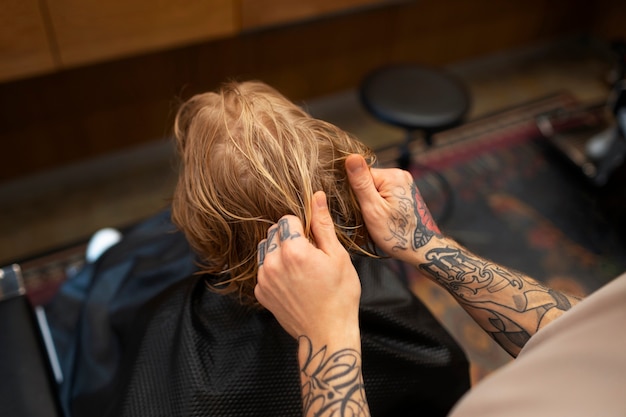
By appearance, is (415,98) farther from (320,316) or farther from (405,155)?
(320,316)

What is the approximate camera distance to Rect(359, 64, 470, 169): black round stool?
190 centimetres

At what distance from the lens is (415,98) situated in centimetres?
195

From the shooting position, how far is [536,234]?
93.6 inches

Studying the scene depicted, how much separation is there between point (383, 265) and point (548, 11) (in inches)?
106

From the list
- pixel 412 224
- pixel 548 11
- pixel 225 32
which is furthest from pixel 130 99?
pixel 548 11

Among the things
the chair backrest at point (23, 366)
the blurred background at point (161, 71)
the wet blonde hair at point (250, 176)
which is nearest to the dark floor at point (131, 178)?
the blurred background at point (161, 71)

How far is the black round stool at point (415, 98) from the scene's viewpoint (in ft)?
6.22

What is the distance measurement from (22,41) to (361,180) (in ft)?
4.26

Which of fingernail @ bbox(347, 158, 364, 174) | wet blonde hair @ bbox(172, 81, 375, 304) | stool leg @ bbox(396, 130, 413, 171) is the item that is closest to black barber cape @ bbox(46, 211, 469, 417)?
wet blonde hair @ bbox(172, 81, 375, 304)

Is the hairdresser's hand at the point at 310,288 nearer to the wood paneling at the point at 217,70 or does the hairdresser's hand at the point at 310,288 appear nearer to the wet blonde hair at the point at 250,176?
the wet blonde hair at the point at 250,176

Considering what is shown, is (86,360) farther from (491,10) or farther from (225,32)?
(491,10)

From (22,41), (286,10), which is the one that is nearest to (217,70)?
(286,10)

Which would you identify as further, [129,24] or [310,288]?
[129,24]

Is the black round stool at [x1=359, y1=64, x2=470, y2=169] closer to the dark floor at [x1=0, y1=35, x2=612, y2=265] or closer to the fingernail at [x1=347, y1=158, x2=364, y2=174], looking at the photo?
the dark floor at [x1=0, y1=35, x2=612, y2=265]
